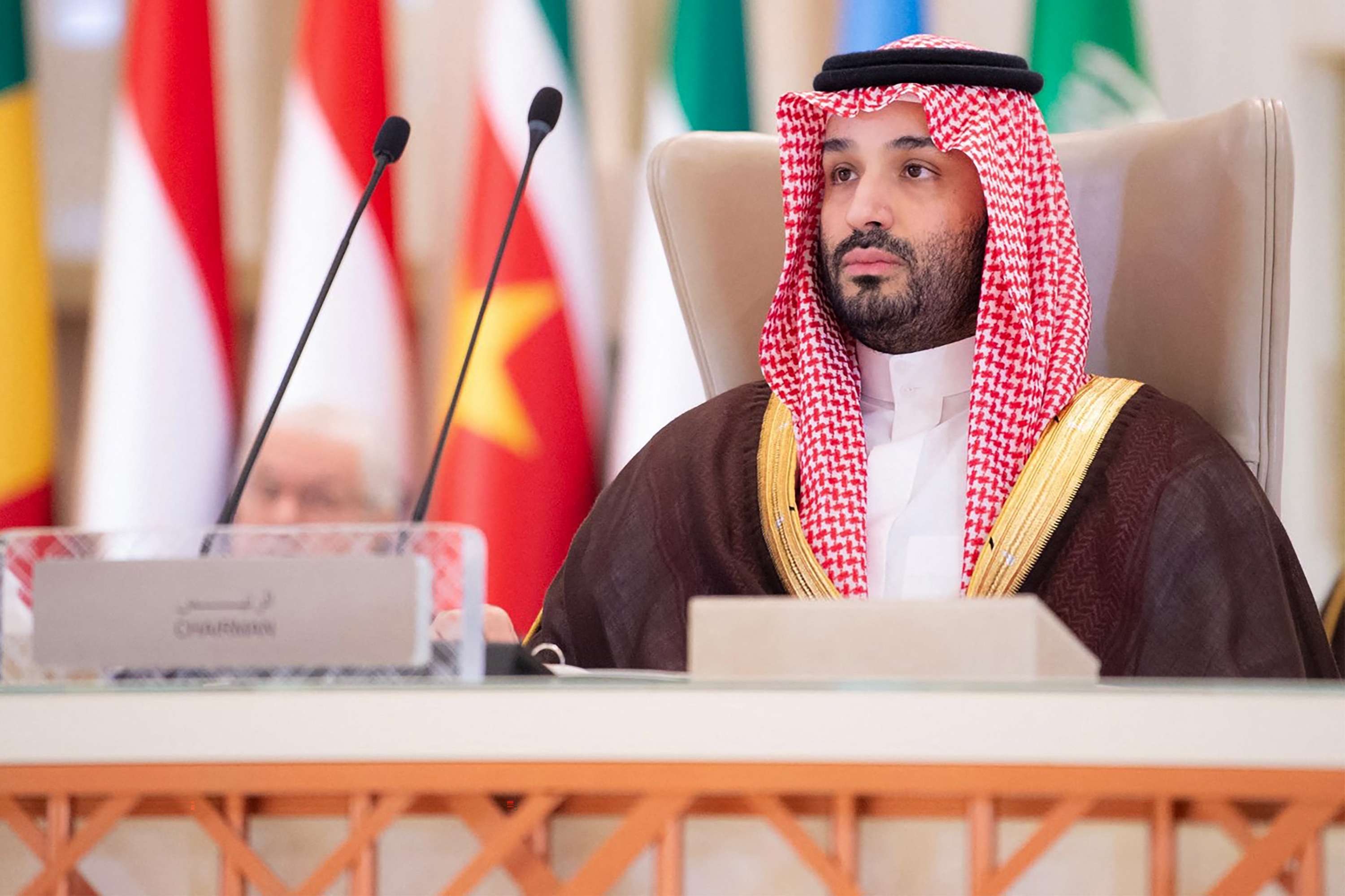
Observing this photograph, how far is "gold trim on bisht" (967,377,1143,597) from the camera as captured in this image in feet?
5.74

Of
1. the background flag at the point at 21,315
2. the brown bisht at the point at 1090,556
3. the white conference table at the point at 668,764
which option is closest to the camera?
the white conference table at the point at 668,764

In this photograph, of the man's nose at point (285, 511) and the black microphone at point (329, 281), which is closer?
the black microphone at point (329, 281)

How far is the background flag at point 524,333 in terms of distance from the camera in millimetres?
2836

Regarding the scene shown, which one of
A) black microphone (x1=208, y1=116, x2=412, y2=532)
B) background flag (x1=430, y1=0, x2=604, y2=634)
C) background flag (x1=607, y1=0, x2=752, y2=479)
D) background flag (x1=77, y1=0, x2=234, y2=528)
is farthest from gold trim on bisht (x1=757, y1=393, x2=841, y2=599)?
background flag (x1=77, y1=0, x2=234, y2=528)

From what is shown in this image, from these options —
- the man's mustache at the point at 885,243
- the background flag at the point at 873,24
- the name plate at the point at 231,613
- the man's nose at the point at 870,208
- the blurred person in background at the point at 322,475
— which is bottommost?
the blurred person in background at the point at 322,475

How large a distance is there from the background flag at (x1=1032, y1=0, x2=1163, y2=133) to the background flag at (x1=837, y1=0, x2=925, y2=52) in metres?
0.25

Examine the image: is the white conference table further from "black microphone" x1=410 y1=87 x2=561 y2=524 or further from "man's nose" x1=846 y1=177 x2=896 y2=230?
"man's nose" x1=846 y1=177 x2=896 y2=230

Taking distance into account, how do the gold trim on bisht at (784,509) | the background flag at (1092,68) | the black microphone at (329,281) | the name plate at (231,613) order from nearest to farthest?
the name plate at (231,613) < the black microphone at (329,281) < the gold trim on bisht at (784,509) < the background flag at (1092,68)

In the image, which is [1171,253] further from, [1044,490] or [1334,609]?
[1334,609]

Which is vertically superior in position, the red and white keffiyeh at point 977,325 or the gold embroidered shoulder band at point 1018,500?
the red and white keffiyeh at point 977,325

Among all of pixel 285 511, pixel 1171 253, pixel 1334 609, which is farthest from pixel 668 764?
pixel 1334 609

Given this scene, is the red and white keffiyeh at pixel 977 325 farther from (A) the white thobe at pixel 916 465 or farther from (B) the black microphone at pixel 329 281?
(B) the black microphone at pixel 329 281

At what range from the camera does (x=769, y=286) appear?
2.17 metres

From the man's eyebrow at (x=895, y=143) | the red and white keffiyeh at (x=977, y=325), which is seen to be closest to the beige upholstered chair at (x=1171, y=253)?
the red and white keffiyeh at (x=977, y=325)
